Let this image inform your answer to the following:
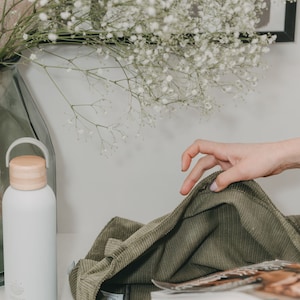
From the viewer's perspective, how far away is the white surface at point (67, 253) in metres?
0.98

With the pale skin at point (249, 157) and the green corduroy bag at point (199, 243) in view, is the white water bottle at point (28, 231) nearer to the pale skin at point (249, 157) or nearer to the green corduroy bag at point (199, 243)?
the green corduroy bag at point (199, 243)

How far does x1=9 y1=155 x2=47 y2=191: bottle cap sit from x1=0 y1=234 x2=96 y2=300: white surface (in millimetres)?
201

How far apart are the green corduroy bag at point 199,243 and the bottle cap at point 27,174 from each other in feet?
0.48

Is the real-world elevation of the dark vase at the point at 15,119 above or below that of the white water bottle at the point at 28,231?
above

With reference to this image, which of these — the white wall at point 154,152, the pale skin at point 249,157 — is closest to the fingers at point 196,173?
the pale skin at point 249,157

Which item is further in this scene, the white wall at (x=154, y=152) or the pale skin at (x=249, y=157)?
the white wall at (x=154, y=152)

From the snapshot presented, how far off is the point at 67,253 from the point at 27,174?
32 centimetres

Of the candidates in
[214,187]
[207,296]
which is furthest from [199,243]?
[207,296]

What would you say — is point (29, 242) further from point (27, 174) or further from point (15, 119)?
point (15, 119)

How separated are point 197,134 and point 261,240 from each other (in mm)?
343

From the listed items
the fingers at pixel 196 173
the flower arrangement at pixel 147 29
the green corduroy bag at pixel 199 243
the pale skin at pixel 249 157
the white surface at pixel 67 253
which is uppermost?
the flower arrangement at pixel 147 29

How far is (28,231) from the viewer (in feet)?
2.74

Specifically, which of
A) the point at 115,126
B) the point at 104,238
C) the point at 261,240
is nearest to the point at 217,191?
the point at 261,240

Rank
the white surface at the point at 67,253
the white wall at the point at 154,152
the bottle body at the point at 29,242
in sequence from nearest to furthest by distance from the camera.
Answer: the bottle body at the point at 29,242 → the white surface at the point at 67,253 → the white wall at the point at 154,152
